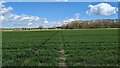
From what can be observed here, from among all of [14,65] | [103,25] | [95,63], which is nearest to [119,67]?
[95,63]

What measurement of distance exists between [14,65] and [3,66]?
499mm

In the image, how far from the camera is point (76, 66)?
12.4 meters

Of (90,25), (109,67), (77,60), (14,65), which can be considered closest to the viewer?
(109,67)

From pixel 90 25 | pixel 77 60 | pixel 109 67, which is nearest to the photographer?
pixel 109 67

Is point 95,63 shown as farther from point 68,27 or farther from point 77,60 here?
point 68,27

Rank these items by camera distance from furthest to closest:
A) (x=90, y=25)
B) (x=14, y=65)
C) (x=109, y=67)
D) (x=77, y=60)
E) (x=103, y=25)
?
(x=90, y=25) → (x=103, y=25) → (x=77, y=60) → (x=14, y=65) → (x=109, y=67)

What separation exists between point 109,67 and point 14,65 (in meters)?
4.16

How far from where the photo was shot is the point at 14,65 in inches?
517

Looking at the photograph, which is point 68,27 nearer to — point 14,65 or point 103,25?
point 103,25

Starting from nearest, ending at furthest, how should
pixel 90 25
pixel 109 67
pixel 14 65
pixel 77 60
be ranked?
1. pixel 109 67
2. pixel 14 65
3. pixel 77 60
4. pixel 90 25

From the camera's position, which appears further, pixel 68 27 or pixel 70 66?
pixel 68 27

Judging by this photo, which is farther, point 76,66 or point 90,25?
point 90,25

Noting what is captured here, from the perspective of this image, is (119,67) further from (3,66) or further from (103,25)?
(103,25)

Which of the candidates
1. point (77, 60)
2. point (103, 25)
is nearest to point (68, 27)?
point (103, 25)
